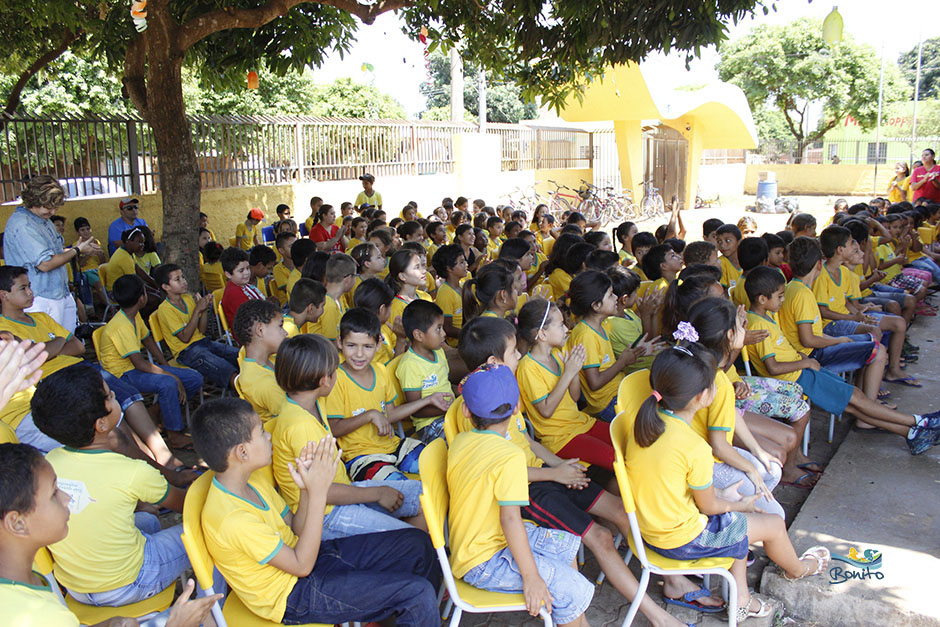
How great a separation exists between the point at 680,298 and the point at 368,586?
2.38 m

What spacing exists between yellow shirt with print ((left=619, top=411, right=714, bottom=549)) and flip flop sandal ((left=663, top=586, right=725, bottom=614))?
0.52 m

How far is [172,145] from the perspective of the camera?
613 centimetres

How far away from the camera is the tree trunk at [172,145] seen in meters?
5.84

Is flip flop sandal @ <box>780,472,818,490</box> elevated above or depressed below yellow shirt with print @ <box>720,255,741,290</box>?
below

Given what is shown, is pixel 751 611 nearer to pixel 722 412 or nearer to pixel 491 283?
pixel 722 412

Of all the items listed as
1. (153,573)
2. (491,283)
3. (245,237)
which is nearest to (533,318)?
(491,283)

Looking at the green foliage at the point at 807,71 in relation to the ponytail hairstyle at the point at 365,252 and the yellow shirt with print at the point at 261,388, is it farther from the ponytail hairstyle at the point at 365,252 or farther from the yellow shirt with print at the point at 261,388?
the yellow shirt with print at the point at 261,388

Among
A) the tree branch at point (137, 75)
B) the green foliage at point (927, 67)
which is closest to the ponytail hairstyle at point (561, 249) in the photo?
the tree branch at point (137, 75)

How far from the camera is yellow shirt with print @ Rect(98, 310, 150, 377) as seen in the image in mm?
4434

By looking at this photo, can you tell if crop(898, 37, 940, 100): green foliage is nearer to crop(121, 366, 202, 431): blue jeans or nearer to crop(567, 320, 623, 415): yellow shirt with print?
crop(567, 320, 623, 415): yellow shirt with print

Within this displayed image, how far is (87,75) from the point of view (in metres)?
18.9

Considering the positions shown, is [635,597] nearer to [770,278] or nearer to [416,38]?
[770,278]

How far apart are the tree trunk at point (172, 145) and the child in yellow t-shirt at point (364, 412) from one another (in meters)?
3.55

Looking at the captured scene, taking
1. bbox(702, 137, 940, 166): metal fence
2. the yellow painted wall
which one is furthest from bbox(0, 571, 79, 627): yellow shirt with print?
bbox(702, 137, 940, 166): metal fence
